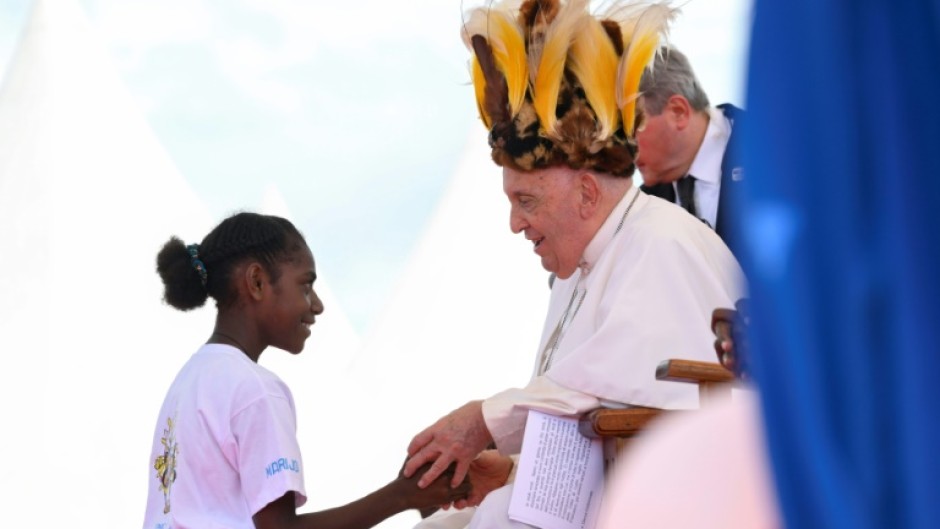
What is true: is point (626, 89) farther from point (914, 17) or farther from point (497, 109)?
point (914, 17)

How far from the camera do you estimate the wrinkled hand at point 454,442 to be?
3.39m

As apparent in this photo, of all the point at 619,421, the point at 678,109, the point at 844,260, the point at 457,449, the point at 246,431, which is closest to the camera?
the point at 844,260

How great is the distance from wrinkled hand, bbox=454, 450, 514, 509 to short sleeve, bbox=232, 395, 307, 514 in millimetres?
471

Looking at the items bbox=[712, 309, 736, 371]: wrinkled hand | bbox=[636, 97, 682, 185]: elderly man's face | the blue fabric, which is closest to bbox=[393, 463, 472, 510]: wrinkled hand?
bbox=[712, 309, 736, 371]: wrinkled hand

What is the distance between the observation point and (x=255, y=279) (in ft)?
13.7

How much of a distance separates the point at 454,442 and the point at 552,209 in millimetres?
682

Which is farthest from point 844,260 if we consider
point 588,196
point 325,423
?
point 325,423

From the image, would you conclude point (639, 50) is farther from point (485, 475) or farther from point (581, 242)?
point (485, 475)

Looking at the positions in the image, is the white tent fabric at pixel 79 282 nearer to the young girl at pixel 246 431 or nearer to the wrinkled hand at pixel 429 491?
the young girl at pixel 246 431

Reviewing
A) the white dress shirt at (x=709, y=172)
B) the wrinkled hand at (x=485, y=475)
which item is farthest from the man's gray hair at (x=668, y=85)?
the wrinkled hand at (x=485, y=475)

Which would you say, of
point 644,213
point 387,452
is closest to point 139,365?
point 387,452

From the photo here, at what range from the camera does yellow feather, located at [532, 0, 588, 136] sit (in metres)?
3.46

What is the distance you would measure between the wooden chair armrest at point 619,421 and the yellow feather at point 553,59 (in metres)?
0.93

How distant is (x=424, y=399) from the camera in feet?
34.5
